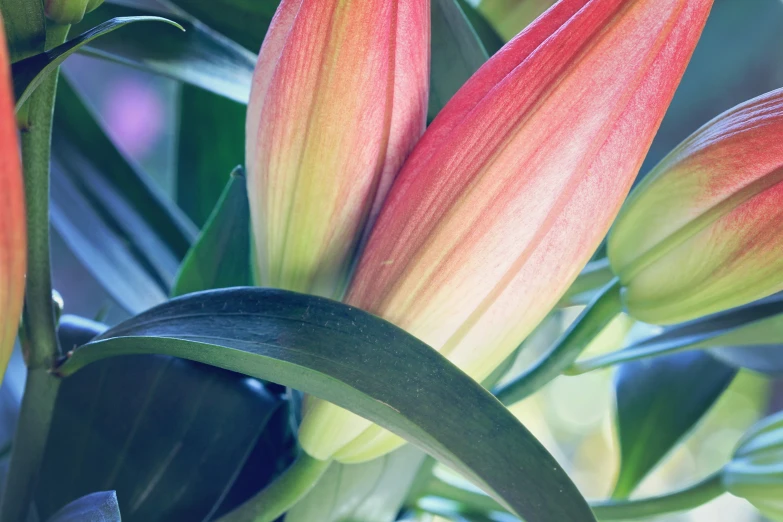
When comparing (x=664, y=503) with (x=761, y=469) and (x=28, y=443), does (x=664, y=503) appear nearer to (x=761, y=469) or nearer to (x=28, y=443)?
(x=761, y=469)

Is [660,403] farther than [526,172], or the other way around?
[660,403]

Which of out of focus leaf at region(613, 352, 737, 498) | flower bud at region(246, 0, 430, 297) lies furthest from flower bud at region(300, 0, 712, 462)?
out of focus leaf at region(613, 352, 737, 498)

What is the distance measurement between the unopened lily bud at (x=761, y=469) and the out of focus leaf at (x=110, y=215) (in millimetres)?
234

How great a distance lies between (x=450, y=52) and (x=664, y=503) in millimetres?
195

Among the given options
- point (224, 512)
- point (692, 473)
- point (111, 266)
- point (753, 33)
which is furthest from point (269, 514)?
point (692, 473)

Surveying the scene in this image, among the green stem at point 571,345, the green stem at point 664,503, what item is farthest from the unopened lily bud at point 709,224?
the green stem at point 664,503

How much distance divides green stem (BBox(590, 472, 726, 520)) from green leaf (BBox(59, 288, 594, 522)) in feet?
0.51

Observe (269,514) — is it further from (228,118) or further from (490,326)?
(228,118)

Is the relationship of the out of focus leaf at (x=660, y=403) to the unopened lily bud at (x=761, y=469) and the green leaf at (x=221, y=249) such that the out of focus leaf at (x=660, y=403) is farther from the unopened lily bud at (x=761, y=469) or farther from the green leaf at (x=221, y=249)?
the green leaf at (x=221, y=249)

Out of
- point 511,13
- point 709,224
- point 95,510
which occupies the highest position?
point 511,13

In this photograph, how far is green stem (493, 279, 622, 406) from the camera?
20 cm

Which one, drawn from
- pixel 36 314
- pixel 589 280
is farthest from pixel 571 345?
pixel 36 314

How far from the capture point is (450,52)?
0.76 feet

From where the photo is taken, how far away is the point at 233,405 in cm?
20
